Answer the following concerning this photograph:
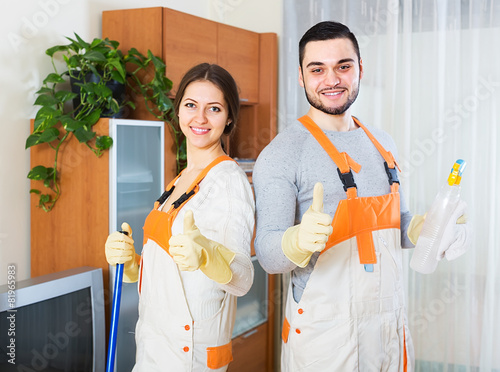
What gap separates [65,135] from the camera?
240 cm

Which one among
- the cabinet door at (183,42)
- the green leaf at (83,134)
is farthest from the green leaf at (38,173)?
the cabinet door at (183,42)

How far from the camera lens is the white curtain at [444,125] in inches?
120

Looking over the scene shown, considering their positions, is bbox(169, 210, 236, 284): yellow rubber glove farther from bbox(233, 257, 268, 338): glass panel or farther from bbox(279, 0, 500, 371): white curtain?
bbox(279, 0, 500, 371): white curtain

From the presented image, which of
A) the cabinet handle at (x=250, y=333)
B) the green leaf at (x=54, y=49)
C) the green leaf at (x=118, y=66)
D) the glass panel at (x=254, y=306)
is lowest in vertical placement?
the cabinet handle at (x=250, y=333)

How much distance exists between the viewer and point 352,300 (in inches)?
59.9

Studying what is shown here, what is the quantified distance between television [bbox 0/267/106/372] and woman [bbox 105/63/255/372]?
48cm

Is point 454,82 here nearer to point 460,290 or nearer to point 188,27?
point 460,290

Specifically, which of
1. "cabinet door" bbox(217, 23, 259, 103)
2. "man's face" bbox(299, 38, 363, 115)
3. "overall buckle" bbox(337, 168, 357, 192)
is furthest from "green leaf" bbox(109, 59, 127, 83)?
"overall buckle" bbox(337, 168, 357, 192)

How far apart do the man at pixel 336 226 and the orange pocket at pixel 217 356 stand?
18cm

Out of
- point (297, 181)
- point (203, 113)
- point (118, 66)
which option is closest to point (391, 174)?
point (297, 181)

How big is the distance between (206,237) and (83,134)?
1090 mm

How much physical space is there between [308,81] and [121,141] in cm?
110

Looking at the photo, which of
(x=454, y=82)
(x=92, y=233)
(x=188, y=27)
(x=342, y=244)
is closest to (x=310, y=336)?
(x=342, y=244)

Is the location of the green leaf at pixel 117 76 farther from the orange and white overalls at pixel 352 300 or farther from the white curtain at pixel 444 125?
the white curtain at pixel 444 125
